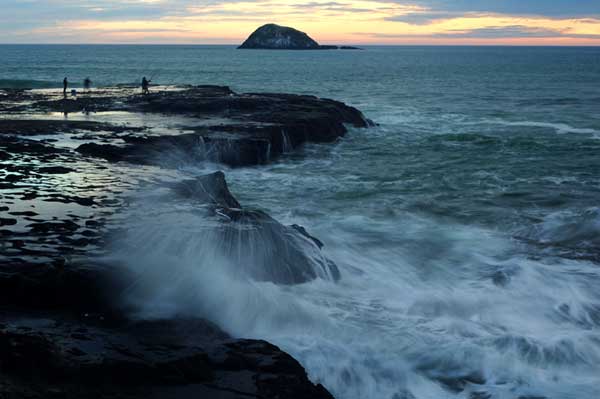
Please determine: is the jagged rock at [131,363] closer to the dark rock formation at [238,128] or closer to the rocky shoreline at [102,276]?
the rocky shoreline at [102,276]

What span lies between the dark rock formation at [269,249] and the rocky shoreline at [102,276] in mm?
28

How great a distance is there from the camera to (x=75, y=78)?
3009 inches

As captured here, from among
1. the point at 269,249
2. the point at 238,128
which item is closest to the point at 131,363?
the point at 269,249

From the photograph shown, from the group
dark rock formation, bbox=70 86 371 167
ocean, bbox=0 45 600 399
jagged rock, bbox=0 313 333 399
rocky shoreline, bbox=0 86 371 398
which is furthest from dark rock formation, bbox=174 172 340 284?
dark rock formation, bbox=70 86 371 167

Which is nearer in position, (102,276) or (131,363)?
(131,363)

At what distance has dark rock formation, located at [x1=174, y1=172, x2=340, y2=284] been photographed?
10.5m

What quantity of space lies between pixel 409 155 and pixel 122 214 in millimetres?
17799

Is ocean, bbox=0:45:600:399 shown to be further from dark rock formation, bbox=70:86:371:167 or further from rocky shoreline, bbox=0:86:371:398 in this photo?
dark rock formation, bbox=70:86:371:167

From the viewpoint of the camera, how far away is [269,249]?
10875 mm

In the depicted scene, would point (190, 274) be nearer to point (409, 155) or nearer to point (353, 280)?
point (353, 280)

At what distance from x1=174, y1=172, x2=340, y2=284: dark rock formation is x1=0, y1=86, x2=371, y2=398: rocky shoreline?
28 mm

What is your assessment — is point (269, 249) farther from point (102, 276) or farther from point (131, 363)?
point (131, 363)

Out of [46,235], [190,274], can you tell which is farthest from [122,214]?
[190,274]

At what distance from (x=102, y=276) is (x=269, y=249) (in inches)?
126
